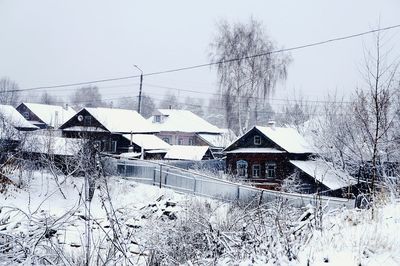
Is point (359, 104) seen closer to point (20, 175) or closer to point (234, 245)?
point (234, 245)

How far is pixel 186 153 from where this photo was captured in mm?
28594

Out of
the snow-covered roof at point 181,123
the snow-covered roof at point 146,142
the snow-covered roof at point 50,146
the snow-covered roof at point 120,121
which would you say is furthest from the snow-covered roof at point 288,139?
the snow-covered roof at point 181,123

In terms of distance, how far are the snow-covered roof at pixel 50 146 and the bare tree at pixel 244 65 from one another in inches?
492

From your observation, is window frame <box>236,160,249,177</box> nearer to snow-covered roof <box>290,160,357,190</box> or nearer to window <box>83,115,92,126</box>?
snow-covered roof <box>290,160,357,190</box>

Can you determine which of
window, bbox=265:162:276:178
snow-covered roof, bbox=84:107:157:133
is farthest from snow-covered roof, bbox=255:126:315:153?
snow-covered roof, bbox=84:107:157:133

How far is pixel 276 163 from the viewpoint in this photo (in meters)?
23.7

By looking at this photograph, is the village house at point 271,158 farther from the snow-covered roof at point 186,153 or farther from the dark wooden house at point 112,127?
the dark wooden house at point 112,127

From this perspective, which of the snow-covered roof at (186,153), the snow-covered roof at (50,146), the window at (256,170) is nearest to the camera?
the snow-covered roof at (50,146)

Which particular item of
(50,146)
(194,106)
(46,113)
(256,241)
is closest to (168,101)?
(194,106)

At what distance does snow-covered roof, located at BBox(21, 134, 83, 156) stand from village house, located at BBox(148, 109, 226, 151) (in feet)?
70.6

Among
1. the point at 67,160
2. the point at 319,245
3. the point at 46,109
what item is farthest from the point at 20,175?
the point at 46,109

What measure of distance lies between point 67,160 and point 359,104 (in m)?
12.7

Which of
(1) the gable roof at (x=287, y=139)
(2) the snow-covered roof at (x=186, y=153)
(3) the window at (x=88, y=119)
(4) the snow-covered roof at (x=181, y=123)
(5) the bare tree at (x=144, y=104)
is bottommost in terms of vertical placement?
(2) the snow-covered roof at (x=186, y=153)

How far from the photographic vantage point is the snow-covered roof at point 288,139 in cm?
2337
